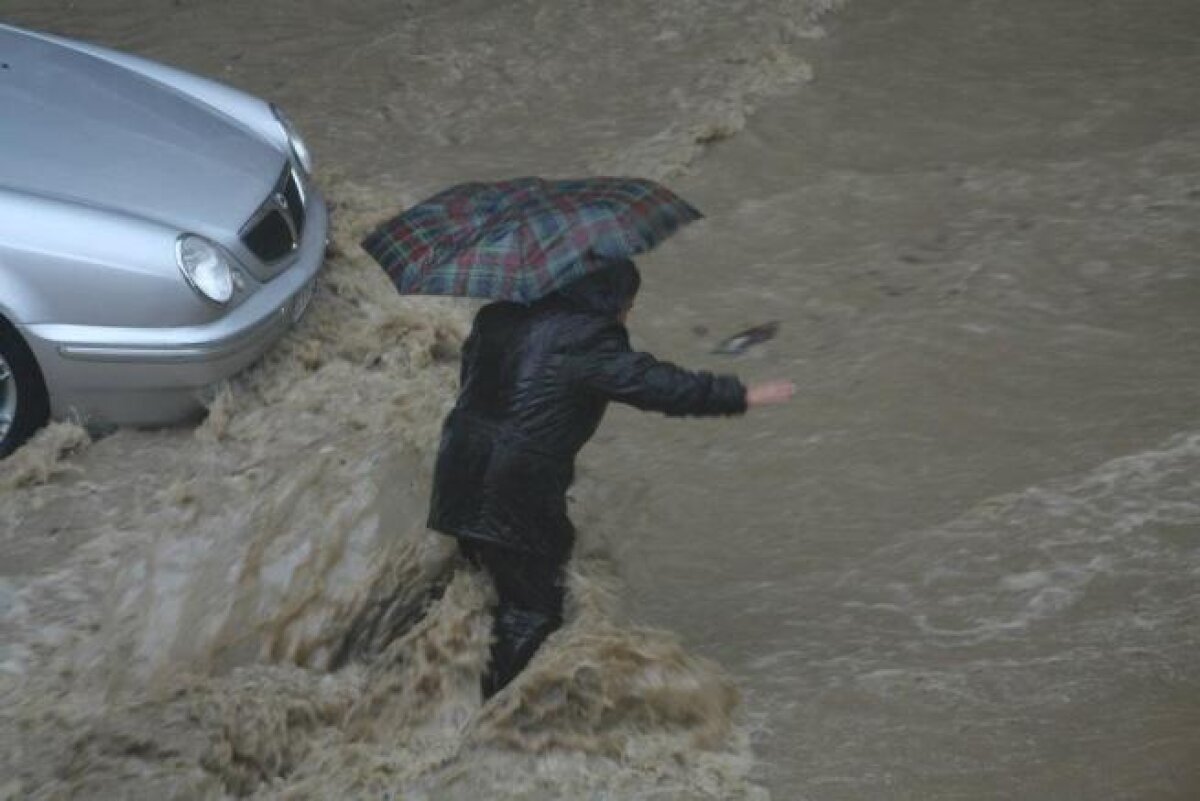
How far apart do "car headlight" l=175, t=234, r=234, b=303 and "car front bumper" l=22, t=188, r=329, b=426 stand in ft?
0.32

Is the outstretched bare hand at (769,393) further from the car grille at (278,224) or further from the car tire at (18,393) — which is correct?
the car tire at (18,393)

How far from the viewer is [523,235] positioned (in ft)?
13.0

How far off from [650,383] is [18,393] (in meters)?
2.64

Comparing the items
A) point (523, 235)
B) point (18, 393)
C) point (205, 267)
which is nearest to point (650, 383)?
point (523, 235)

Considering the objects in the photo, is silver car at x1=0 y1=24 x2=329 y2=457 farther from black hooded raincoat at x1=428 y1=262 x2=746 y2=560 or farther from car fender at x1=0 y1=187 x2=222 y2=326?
black hooded raincoat at x1=428 y1=262 x2=746 y2=560

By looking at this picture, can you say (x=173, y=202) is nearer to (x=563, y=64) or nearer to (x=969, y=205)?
(x=969, y=205)

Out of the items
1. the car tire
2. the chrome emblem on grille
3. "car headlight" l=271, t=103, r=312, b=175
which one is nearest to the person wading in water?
the car tire

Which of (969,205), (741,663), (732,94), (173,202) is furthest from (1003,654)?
(732,94)

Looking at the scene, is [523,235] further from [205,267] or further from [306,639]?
[205,267]

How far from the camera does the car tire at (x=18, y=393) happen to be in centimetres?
562

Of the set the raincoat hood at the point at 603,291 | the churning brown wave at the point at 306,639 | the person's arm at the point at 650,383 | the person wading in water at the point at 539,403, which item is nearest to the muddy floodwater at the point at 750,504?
the churning brown wave at the point at 306,639

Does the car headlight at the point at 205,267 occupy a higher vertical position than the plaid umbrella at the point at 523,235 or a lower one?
lower

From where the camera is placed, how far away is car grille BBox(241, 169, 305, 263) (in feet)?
19.6

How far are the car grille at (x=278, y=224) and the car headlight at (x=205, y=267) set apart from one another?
15 cm
